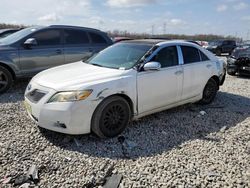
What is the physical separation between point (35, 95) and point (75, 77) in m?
0.66

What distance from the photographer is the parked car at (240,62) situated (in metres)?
9.72

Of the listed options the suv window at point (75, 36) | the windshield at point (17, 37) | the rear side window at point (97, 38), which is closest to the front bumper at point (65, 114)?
the windshield at point (17, 37)

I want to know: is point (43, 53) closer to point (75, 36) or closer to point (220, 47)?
point (75, 36)

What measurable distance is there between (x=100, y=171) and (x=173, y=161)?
3.23ft

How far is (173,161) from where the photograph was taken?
3385 millimetres

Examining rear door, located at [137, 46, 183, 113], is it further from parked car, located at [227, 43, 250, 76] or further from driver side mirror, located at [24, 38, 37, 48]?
parked car, located at [227, 43, 250, 76]

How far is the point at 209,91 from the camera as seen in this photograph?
5902mm

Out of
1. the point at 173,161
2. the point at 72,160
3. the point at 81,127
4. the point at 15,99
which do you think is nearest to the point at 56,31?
the point at 15,99

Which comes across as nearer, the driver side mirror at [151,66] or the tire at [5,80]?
the driver side mirror at [151,66]

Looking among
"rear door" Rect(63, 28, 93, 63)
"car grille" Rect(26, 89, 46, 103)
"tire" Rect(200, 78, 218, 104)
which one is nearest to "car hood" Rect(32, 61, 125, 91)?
"car grille" Rect(26, 89, 46, 103)

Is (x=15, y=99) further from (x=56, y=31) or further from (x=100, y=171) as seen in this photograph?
(x=100, y=171)

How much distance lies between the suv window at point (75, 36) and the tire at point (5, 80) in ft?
6.14

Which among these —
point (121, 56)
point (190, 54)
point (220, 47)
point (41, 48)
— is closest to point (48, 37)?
point (41, 48)

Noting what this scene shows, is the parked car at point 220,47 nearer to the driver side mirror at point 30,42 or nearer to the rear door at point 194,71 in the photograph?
the rear door at point 194,71
